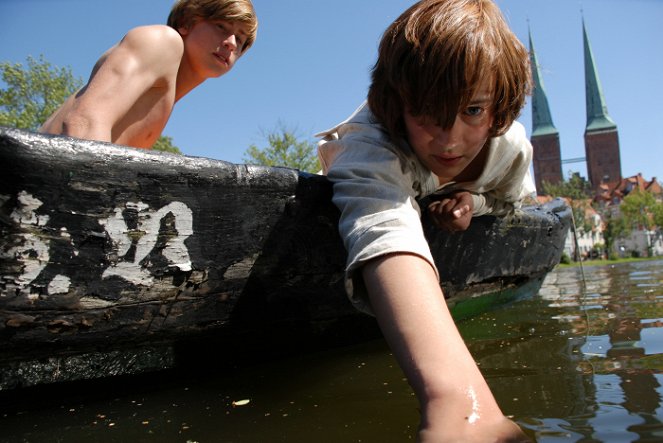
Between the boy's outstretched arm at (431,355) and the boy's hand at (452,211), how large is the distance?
694mm

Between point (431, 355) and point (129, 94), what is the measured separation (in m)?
1.36

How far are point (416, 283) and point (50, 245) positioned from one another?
2.27ft

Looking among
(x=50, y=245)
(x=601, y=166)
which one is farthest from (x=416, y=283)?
(x=601, y=166)

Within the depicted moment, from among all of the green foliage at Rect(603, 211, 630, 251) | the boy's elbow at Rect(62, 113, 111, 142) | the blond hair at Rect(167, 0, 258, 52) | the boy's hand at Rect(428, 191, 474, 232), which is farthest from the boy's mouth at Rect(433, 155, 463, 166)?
the green foliage at Rect(603, 211, 630, 251)

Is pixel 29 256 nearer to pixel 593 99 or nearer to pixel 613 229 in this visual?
pixel 613 229

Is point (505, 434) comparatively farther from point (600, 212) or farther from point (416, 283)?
point (600, 212)

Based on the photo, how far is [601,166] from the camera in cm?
6962

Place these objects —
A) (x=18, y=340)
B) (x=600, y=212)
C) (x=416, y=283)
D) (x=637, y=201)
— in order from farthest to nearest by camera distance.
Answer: (x=600, y=212)
(x=637, y=201)
(x=18, y=340)
(x=416, y=283)

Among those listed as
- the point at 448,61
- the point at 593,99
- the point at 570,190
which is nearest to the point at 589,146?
the point at 593,99

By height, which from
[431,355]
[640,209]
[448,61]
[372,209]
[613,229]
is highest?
[448,61]

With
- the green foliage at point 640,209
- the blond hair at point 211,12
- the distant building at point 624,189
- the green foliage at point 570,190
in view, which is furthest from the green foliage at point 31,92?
the distant building at point 624,189

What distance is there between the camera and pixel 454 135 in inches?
48.5

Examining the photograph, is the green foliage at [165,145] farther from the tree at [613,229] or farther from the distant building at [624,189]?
the distant building at [624,189]

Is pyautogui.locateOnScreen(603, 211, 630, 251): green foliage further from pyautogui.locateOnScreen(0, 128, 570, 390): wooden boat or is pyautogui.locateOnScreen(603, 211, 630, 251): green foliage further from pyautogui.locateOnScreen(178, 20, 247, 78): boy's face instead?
pyautogui.locateOnScreen(0, 128, 570, 390): wooden boat
